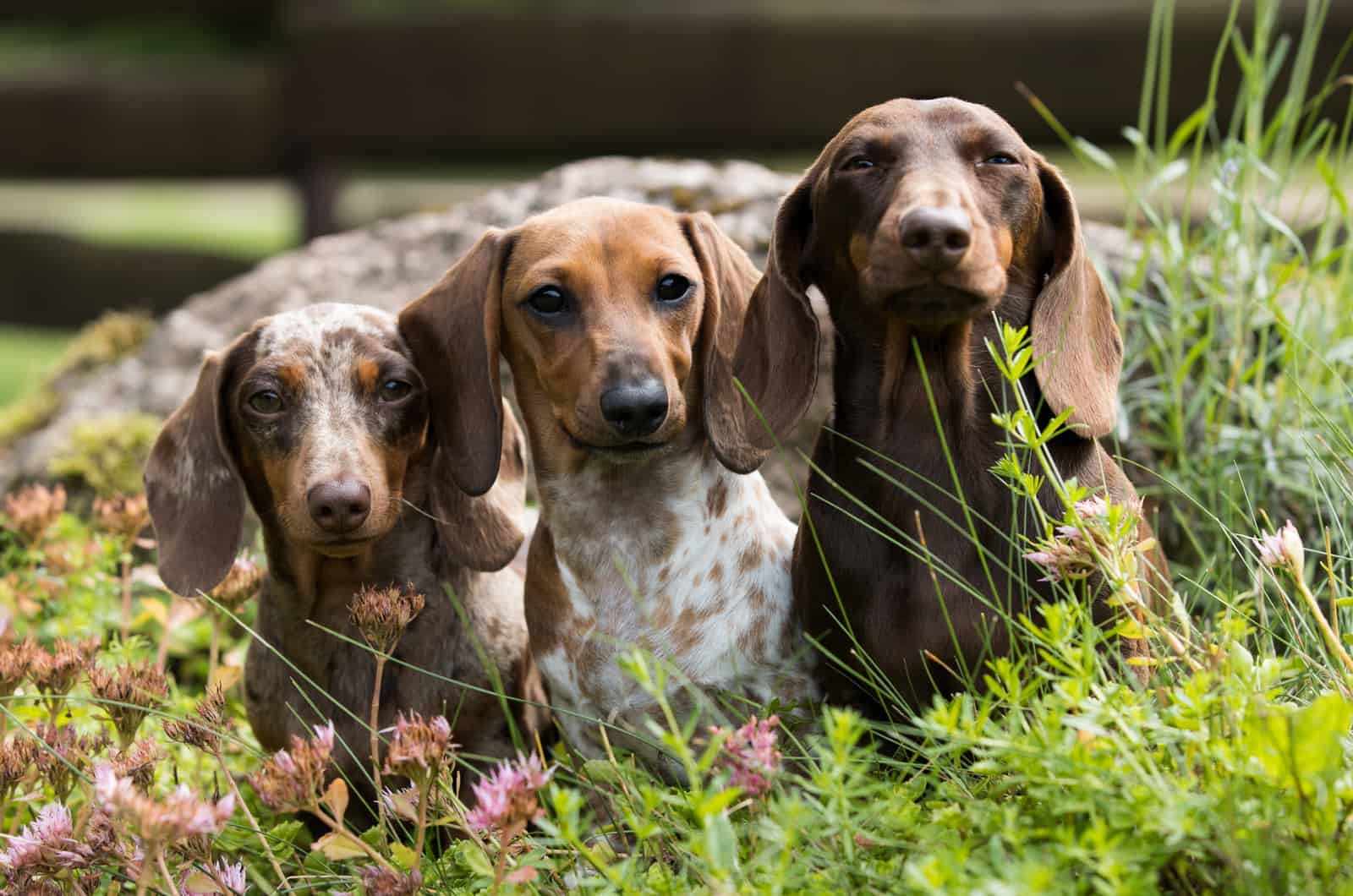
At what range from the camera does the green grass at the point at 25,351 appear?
10523 millimetres

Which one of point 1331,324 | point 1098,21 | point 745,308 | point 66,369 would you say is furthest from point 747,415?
point 1098,21

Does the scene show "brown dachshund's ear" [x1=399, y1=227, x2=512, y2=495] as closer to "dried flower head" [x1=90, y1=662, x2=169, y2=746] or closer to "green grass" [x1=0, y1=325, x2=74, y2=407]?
"dried flower head" [x1=90, y1=662, x2=169, y2=746]

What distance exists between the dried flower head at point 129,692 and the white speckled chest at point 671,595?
939mm

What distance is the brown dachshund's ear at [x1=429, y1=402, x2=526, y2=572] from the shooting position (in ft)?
11.6

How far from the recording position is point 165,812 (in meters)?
2.11

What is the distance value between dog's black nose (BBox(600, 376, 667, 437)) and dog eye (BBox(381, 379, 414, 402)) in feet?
2.31

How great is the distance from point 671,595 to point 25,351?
34.8ft

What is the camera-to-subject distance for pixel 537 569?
137 inches

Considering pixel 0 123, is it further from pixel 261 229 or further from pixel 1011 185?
pixel 1011 185

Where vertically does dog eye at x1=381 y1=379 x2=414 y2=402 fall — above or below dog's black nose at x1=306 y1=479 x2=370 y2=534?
above

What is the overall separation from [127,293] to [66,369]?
5.14 metres

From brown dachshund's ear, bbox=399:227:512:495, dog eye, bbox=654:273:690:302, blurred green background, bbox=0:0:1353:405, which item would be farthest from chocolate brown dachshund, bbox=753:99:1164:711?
blurred green background, bbox=0:0:1353:405

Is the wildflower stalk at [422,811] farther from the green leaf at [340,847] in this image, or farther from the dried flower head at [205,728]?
the dried flower head at [205,728]

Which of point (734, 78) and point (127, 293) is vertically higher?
point (734, 78)
